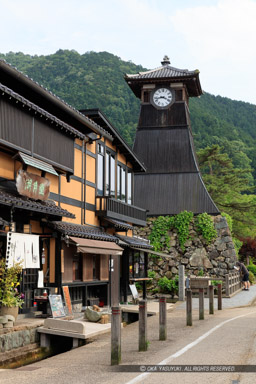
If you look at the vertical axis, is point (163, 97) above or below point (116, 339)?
above

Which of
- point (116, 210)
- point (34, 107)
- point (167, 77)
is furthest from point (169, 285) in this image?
point (34, 107)

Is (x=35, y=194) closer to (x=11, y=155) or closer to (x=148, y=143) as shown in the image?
(x=11, y=155)

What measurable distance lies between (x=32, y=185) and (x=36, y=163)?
2.40ft

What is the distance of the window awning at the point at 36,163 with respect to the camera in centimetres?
1522

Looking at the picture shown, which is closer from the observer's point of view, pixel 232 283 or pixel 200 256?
pixel 232 283

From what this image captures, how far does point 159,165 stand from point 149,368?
3011 cm

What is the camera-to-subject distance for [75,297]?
20016 mm

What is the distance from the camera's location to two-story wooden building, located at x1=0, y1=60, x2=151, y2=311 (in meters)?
15.0

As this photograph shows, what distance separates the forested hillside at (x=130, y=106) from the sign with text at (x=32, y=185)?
122 ft

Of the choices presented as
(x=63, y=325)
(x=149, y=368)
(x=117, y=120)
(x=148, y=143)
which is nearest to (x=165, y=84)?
(x=148, y=143)

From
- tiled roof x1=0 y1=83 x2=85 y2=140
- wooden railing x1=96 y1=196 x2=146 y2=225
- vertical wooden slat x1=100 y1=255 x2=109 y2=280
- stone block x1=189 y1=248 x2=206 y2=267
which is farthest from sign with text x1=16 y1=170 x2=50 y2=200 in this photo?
stone block x1=189 y1=248 x2=206 y2=267

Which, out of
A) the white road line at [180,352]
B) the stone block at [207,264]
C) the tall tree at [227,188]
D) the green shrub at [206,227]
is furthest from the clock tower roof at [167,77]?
the white road line at [180,352]

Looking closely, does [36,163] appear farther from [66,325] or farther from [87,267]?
[87,267]

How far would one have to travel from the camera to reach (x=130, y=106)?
86.1 meters
